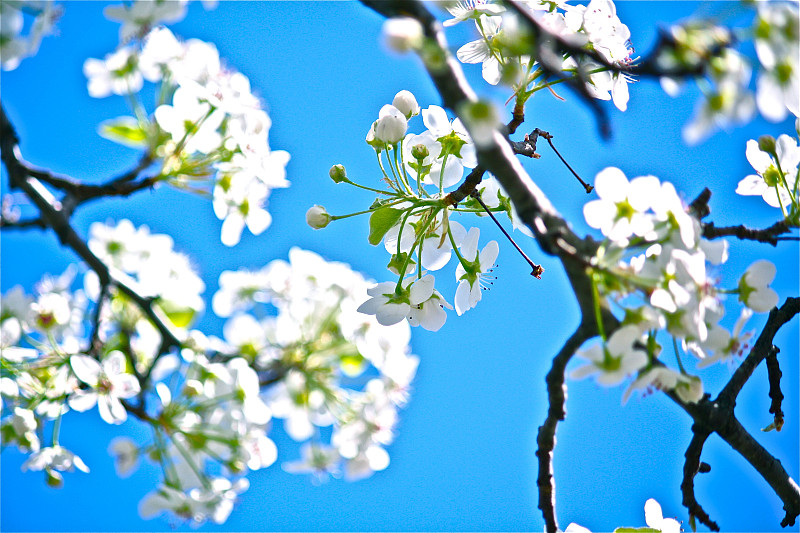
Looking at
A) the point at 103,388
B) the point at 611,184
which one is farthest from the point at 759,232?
the point at 103,388

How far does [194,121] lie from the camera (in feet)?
6.34

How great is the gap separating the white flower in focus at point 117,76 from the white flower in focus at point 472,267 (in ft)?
4.74

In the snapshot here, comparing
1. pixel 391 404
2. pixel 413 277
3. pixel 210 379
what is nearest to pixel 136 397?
pixel 210 379

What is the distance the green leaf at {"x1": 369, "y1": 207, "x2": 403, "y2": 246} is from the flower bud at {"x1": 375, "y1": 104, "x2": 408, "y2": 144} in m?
0.13

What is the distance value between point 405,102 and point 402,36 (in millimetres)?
550

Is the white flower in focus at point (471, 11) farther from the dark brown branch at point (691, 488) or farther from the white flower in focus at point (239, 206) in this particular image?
the white flower in focus at point (239, 206)

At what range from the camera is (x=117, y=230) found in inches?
117

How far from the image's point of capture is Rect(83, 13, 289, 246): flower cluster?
191 centimetres

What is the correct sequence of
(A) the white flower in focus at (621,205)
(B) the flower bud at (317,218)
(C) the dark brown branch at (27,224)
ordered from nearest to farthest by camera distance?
(A) the white flower in focus at (621,205)
(B) the flower bud at (317,218)
(C) the dark brown branch at (27,224)

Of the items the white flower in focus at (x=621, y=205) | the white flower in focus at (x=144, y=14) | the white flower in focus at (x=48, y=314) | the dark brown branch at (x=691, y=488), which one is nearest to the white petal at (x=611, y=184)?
the white flower in focus at (x=621, y=205)

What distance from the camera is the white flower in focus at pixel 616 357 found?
0.74 meters

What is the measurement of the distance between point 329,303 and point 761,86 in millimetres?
1960

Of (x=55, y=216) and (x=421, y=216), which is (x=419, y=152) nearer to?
(x=421, y=216)

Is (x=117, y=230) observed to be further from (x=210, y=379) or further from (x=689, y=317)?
(x=689, y=317)
